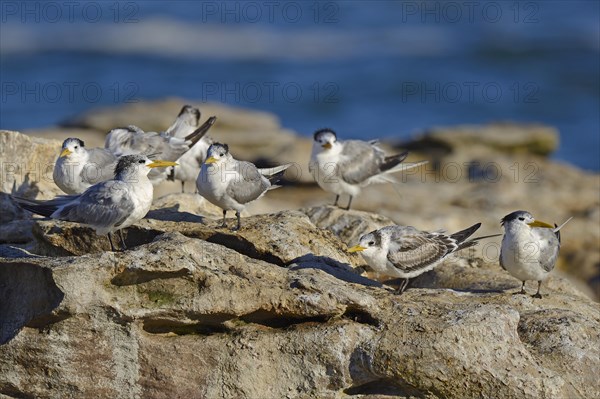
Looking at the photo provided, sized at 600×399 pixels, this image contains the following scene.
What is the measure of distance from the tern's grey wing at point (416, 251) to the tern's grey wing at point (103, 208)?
2076 millimetres

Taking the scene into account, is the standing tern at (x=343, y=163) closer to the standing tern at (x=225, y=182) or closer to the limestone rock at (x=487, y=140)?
the standing tern at (x=225, y=182)

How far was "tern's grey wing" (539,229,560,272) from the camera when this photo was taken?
8.32 m

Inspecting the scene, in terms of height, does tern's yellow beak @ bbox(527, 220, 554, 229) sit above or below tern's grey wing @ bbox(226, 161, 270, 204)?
below

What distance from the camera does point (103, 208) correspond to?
757cm

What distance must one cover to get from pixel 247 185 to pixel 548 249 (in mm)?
2615

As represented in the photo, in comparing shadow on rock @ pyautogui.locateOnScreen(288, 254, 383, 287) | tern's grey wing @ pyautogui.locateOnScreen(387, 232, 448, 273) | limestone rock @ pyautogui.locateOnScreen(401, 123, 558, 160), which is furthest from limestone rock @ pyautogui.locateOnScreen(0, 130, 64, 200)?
limestone rock @ pyautogui.locateOnScreen(401, 123, 558, 160)

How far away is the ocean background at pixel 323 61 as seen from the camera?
28344 millimetres

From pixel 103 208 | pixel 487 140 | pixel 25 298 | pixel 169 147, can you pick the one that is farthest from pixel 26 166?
pixel 487 140

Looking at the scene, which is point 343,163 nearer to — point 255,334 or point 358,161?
point 358,161

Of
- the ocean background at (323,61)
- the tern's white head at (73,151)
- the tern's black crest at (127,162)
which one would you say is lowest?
the ocean background at (323,61)

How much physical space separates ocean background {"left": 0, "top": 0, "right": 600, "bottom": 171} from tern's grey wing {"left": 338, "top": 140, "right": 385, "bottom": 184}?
13.1 m

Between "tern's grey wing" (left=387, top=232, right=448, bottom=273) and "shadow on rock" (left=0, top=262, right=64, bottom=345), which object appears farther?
"tern's grey wing" (left=387, top=232, right=448, bottom=273)

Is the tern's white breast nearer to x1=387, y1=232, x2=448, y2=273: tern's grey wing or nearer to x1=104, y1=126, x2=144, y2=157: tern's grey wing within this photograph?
x1=387, y1=232, x2=448, y2=273: tern's grey wing

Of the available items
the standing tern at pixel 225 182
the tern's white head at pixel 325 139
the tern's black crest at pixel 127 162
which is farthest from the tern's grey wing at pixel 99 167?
the tern's white head at pixel 325 139
